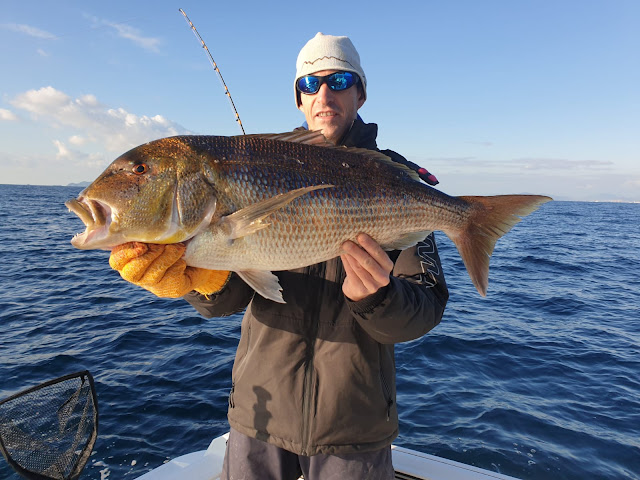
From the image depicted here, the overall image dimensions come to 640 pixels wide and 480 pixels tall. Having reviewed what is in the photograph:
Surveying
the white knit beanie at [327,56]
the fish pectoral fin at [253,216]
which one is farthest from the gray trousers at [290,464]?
the white knit beanie at [327,56]

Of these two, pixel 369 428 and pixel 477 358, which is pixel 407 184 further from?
pixel 477 358

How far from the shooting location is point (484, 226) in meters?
3.27

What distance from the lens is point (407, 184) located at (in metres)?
3.08

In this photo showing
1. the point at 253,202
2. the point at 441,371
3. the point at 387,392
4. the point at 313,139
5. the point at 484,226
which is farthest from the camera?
the point at 441,371

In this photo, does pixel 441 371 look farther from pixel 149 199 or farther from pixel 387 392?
pixel 149 199

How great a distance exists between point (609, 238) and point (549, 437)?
33.7 meters

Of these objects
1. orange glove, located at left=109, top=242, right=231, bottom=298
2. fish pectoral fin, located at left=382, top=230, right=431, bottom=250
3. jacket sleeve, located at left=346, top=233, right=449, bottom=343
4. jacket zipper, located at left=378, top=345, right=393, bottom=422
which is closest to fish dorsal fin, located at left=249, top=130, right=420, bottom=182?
fish pectoral fin, located at left=382, top=230, right=431, bottom=250

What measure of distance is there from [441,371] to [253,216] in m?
7.57

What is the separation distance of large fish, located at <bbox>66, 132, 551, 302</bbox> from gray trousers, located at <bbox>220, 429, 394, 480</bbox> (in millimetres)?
1146

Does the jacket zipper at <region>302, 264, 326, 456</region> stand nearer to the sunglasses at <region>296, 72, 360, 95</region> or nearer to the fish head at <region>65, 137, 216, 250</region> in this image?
the fish head at <region>65, 137, 216, 250</region>

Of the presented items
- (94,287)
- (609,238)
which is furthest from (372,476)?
(609,238)

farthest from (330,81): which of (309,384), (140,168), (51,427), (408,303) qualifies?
(51,427)

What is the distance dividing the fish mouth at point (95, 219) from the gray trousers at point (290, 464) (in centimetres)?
165

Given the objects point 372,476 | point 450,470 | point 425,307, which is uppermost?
point 425,307
